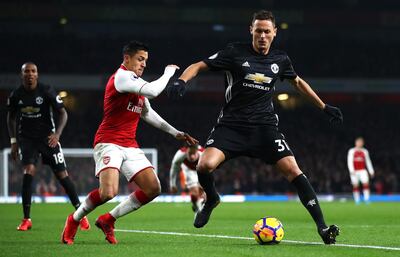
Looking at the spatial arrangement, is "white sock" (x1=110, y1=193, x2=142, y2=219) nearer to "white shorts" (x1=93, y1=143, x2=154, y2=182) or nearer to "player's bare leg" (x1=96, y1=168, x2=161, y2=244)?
"player's bare leg" (x1=96, y1=168, x2=161, y2=244)

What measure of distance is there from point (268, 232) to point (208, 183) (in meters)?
0.86

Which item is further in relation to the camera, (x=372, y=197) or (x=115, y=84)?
(x=372, y=197)

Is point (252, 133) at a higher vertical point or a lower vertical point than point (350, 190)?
higher

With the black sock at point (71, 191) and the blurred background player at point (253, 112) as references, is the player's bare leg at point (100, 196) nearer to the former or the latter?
the blurred background player at point (253, 112)

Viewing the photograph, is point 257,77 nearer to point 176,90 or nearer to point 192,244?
point 176,90

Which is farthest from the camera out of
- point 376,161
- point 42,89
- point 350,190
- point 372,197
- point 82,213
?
point 376,161

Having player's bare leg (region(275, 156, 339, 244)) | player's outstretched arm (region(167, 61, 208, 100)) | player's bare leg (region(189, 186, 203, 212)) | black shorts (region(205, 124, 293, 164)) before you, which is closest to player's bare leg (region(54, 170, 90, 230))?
black shorts (region(205, 124, 293, 164))

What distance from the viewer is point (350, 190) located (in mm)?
34594

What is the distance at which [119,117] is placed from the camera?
8.86m

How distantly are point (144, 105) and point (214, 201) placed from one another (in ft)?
4.20

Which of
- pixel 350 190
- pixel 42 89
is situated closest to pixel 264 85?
pixel 42 89

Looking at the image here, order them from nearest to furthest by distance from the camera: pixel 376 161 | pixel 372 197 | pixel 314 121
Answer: pixel 372 197, pixel 376 161, pixel 314 121

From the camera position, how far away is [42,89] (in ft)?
39.2

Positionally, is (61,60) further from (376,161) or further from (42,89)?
(42,89)
